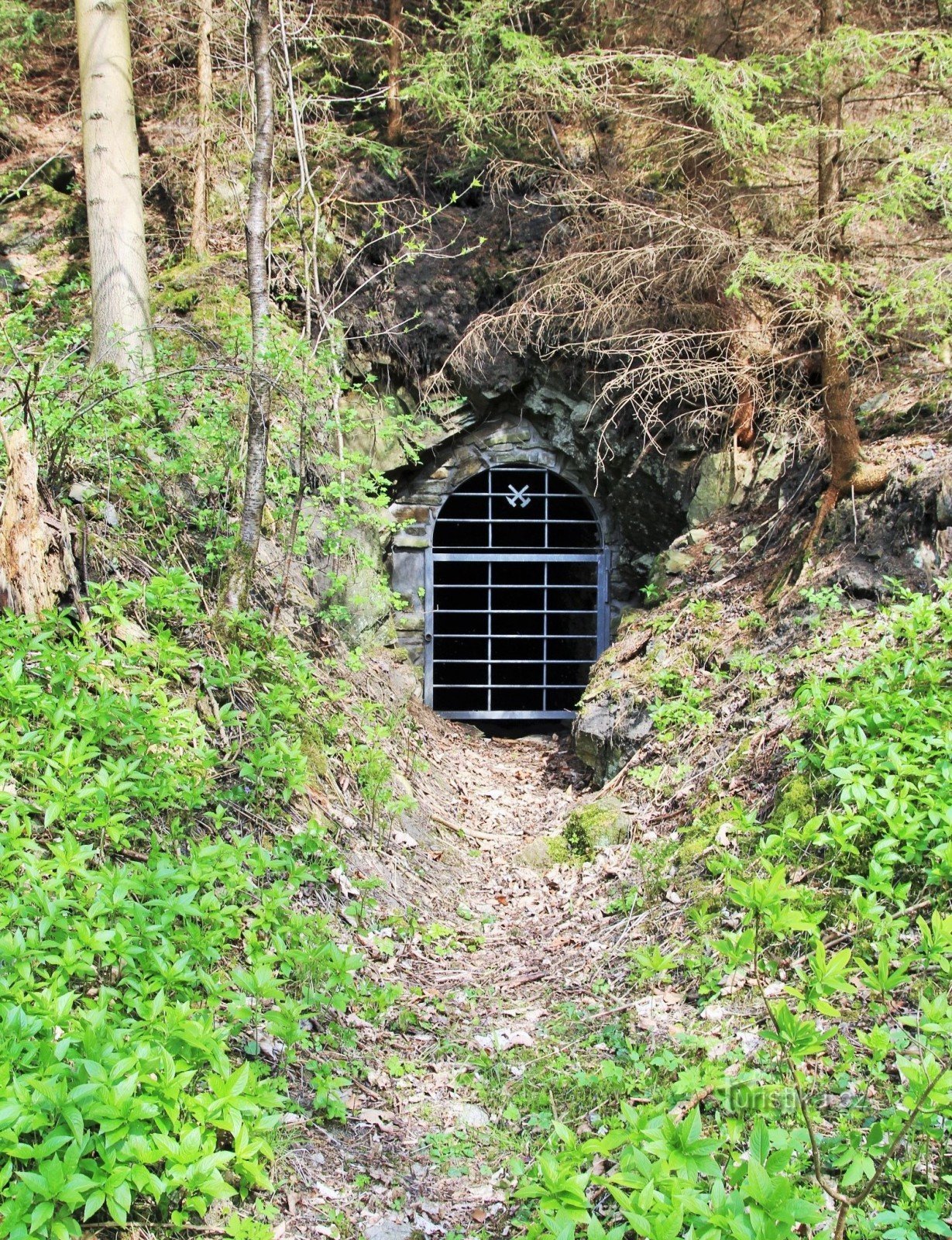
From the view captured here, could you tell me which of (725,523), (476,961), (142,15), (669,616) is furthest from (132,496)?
(142,15)

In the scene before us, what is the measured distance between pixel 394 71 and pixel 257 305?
4.48 meters

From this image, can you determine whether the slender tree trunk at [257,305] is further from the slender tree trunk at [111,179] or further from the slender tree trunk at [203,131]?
the slender tree trunk at [203,131]

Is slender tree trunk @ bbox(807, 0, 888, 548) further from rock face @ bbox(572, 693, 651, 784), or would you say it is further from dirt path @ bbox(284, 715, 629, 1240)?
dirt path @ bbox(284, 715, 629, 1240)

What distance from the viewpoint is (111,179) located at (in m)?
5.23

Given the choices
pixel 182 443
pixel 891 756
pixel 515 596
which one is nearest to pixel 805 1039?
pixel 891 756

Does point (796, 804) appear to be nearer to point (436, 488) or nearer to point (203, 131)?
point (436, 488)

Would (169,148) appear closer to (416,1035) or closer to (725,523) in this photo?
(725,523)

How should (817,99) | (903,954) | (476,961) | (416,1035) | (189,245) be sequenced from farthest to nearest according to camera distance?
1. (189,245)
2. (817,99)
3. (476,961)
4. (416,1035)
5. (903,954)

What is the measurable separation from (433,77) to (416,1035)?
678 cm

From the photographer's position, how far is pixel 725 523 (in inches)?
258

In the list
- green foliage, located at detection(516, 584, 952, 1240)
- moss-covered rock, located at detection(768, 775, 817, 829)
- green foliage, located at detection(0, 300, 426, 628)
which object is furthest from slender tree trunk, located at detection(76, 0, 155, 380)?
green foliage, located at detection(516, 584, 952, 1240)

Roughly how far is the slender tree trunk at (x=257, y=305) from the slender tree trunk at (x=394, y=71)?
3.39 m

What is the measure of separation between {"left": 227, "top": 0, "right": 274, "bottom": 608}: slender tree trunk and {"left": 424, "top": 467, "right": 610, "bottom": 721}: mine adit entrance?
387cm

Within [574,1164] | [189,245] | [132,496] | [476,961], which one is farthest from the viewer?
[189,245]
